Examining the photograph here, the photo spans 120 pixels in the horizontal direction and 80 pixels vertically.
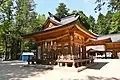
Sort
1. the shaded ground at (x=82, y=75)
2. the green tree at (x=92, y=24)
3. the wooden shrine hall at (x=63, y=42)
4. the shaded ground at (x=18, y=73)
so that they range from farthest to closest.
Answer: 1. the green tree at (x=92, y=24)
2. the wooden shrine hall at (x=63, y=42)
3. the shaded ground at (x=18, y=73)
4. the shaded ground at (x=82, y=75)

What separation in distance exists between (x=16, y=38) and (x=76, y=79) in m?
24.2

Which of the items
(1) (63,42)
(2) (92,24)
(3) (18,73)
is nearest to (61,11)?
(2) (92,24)

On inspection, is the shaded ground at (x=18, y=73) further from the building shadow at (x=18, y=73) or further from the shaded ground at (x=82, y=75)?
the shaded ground at (x=82, y=75)

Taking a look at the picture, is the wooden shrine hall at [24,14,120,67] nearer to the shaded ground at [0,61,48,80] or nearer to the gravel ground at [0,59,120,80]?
the gravel ground at [0,59,120,80]

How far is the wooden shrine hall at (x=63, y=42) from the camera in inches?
466

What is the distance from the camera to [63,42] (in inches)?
537

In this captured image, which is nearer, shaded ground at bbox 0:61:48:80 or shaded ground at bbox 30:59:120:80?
shaded ground at bbox 30:59:120:80

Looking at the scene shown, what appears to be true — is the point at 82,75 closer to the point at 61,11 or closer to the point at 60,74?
the point at 60,74

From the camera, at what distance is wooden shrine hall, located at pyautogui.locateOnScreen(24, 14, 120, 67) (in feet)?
38.8

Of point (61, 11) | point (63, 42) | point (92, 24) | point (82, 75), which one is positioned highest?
point (61, 11)

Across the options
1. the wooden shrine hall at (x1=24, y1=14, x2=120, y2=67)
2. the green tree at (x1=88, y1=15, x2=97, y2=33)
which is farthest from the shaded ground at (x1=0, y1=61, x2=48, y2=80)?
the green tree at (x1=88, y1=15, x2=97, y2=33)

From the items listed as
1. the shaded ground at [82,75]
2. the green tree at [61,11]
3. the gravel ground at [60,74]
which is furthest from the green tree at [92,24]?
the shaded ground at [82,75]

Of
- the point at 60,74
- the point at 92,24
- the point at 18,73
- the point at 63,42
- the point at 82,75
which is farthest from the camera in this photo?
the point at 92,24

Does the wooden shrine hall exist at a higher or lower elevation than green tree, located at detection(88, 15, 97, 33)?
lower
